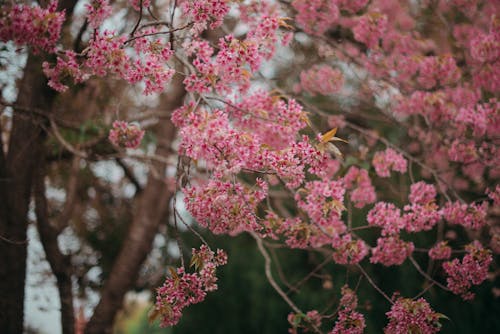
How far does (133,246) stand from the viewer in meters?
4.73

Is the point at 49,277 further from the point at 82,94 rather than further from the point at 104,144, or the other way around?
the point at 82,94

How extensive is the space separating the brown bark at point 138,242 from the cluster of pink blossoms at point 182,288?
2307 millimetres

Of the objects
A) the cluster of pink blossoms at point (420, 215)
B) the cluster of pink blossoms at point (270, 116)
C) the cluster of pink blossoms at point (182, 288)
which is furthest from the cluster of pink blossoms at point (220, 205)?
the cluster of pink blossoms at point (420, 215)

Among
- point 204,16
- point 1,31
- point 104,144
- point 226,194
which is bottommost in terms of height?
point 226,194

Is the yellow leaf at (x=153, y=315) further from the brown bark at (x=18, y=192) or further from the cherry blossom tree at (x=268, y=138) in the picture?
the brown bark at (x=18, y=192)

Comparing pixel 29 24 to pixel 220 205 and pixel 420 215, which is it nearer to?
pixel 220 205

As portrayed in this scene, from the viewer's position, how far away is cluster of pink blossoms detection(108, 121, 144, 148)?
8.20ft

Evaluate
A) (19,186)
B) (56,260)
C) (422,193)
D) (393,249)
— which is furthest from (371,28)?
(56,260)

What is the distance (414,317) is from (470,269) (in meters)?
0.59

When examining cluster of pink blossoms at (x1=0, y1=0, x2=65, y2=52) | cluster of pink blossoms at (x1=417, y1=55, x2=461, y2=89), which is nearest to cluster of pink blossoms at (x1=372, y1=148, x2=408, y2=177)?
cluster of pink blossoms at (x1=417, y1=55, x2=461, y2=89)

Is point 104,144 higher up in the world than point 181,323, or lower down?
higher up

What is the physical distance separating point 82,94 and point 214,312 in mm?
3540

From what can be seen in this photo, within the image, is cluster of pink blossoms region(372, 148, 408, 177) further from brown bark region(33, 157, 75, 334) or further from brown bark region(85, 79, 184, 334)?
brown bark region(33, 157, 75, 334)

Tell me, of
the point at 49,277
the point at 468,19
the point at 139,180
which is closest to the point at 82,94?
the point at 139,180
